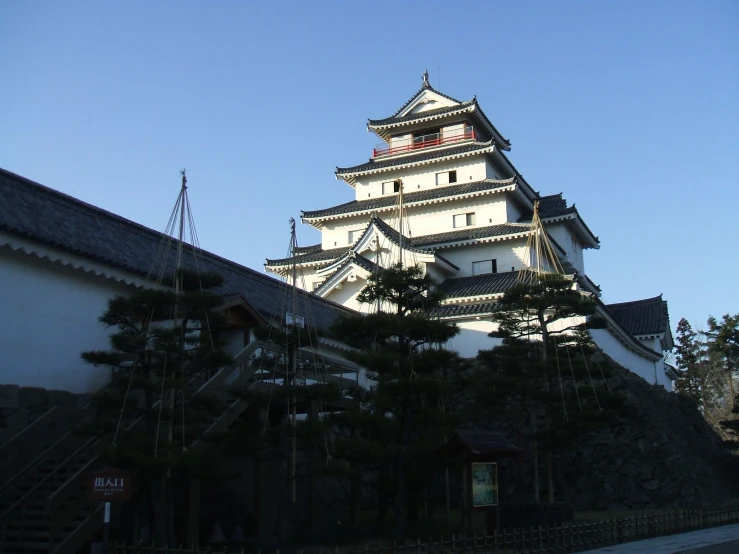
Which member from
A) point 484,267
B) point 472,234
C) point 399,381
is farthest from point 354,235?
point 399,381

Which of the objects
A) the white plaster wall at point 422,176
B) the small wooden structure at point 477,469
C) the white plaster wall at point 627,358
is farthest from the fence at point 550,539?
the white plaster wall at point 422,176

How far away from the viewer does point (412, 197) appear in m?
35.4

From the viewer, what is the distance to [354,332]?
14219 millimetres

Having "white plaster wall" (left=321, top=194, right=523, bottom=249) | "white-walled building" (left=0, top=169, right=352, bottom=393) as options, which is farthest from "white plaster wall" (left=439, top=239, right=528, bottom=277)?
"white-walled building" (left=0, top=169, right=352, bottom=393)

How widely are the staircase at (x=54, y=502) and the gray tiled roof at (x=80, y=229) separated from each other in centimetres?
419

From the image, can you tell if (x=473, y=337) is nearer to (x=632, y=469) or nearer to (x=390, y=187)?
(x=632, y=469)

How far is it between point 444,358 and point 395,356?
1.00 m

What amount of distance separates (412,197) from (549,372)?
58.5 ft

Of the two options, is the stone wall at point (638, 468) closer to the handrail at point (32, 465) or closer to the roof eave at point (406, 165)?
the roof eave at point (406, 165)

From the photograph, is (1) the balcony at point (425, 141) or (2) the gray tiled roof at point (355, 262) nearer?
(2) the gray tiled roof at point (355, 262)

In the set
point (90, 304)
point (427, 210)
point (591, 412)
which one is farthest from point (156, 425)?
point (427, 210)

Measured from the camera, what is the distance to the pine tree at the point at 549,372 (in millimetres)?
18453

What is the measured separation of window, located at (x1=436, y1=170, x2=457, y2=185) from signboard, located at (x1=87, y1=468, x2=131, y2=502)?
28.7m

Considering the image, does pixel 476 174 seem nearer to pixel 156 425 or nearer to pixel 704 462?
pixel 704 462
